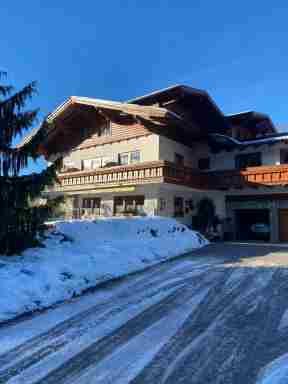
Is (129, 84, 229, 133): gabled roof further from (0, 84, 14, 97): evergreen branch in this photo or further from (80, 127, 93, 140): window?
(0, 84, 14, 97): evergreen branch

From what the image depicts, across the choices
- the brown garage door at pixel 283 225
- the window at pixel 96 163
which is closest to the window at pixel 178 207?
the window at pixel 96 163

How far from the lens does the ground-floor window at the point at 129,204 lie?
66.4 ft

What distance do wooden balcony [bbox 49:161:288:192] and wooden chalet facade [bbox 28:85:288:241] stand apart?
0.06m

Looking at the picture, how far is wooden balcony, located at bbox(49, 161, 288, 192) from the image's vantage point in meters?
17.9

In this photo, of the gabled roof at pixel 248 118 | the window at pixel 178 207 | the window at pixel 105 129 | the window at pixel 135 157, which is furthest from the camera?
the gabled roof at pixel 248 118

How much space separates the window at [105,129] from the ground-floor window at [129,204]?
16.6ft

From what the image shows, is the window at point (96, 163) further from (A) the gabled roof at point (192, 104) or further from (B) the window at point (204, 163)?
(B) the window at point (204, 163)

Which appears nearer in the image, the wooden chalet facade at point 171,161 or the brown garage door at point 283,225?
the wooden chalet facade at point 171,161

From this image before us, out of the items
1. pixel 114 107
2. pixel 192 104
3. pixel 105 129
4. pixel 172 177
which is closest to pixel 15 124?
pixel 172 177

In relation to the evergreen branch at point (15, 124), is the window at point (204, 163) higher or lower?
higher

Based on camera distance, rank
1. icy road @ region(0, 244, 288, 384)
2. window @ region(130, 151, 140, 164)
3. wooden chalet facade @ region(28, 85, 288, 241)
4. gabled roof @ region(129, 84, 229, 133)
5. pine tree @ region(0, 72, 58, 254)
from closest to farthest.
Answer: icy road @ region(0, 244, 288, 384)
pine tree @ region(0, 72, 58, 254)
wooden chalet facade @ region(28, 85, 288, 241)
gabled roof @ region(129, 84, 229, 133)
window @ region(130, 151, 140, 164)

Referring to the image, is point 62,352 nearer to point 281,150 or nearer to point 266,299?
point 266,299

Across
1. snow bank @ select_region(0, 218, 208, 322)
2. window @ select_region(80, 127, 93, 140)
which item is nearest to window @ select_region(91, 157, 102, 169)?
window @ select_region(80, 127, 93, 140)

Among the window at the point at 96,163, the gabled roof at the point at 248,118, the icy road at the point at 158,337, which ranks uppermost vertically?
the gabled roof at the point at 248,118
